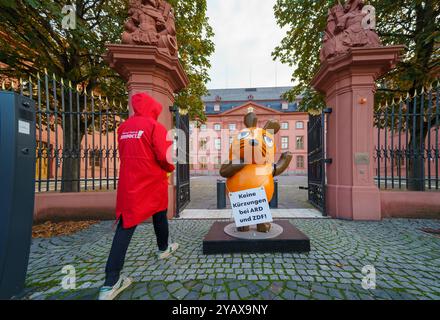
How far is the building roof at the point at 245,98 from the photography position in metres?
45.4

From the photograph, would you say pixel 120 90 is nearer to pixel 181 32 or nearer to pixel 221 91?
pixel 181 32

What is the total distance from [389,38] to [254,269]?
885 centimetres

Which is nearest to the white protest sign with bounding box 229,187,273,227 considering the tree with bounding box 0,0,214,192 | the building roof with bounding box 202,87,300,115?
the tree with bounding box 0,0,214,192

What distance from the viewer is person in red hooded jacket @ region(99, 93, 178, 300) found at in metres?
2.04

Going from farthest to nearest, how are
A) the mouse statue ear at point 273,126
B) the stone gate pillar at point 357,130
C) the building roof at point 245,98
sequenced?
the building roof at point 245,98 → the stone gate pillar at point 357,130 → the mouse statue ear at point 273,126

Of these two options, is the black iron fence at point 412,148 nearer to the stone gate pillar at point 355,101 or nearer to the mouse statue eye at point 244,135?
the stone gate pillar at point 355,101

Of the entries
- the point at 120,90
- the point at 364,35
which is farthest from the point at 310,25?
the point at 120,90

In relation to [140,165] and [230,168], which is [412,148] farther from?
[140,165]

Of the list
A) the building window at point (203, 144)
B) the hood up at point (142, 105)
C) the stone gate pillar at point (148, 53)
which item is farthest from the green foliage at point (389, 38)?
the building window at point (203, 144)

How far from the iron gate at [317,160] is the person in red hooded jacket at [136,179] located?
171 inches

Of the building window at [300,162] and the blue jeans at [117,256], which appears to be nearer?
the blue jeans at [117,256]

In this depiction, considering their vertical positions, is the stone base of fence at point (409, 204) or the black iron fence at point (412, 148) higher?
the black iron fence at point (412, 148)

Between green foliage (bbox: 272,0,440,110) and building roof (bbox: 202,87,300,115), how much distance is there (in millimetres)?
34882
